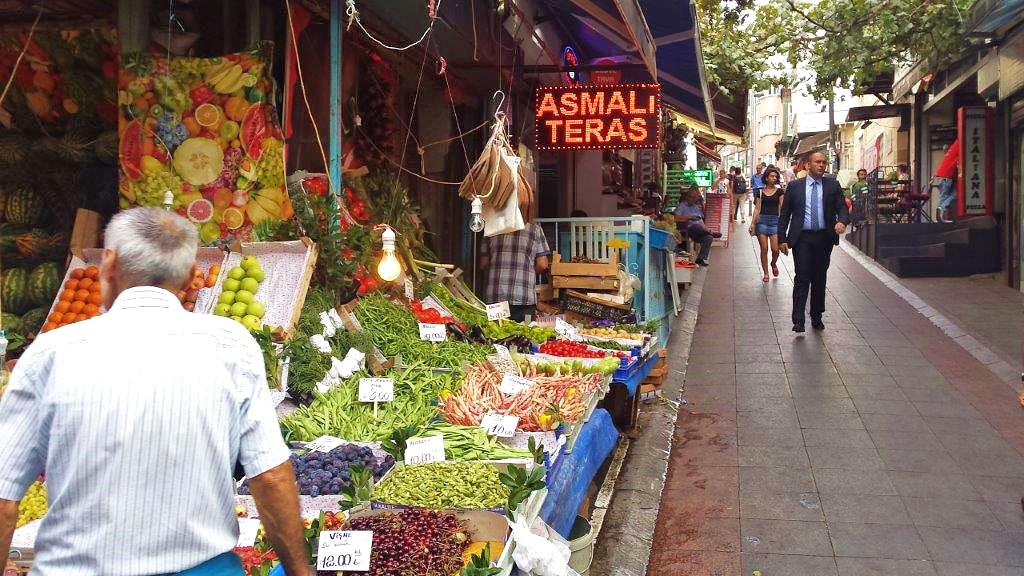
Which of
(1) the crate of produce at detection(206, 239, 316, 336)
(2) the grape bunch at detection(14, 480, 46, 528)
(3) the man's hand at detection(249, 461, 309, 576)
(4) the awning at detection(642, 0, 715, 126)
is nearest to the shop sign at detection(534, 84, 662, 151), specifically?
(4) the awning at detection(642, 0, 715, 126)

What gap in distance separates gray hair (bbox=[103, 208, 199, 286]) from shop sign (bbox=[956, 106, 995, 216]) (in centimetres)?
1588

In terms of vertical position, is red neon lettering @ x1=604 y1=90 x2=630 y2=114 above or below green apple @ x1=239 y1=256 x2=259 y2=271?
above

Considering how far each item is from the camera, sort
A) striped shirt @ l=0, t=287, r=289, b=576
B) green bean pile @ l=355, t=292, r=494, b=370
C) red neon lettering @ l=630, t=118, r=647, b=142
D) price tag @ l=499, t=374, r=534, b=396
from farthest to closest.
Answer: red neon lettering @ l=630, t=118, r=647, b=142
green bean pile @ l=355, t=292, r=494, b=370
price tag @ l=499, t=374, r=534, b=396
striped shirt @ l=0, t=287, r=289, b=576

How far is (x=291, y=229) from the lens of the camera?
5332 mm

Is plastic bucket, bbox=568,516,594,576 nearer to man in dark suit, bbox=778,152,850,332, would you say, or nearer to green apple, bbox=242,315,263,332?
green apple, bbox=242,315,263,332

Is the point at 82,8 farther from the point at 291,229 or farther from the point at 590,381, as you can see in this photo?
the point at 590,381

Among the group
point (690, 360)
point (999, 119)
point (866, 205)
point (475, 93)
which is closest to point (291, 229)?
point (475, 93)

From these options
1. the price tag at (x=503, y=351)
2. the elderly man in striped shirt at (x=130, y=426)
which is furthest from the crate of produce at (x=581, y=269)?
the elderly man in striped shirt at (x=130, y=426)

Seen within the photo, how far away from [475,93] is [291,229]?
4.68m

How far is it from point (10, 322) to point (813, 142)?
44.6 meters

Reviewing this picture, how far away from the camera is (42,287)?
5.36m

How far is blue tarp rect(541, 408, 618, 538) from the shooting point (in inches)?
153

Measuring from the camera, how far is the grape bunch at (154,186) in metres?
5.13

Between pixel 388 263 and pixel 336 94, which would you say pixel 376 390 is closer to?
pixel 388 263
